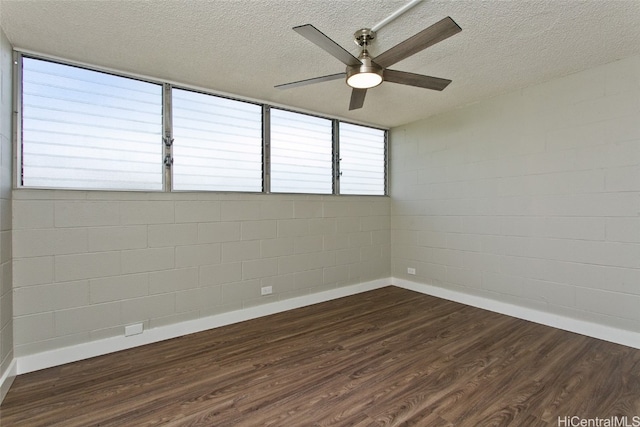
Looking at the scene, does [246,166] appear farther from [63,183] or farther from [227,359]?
[227,359]

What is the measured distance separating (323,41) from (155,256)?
2439 mm

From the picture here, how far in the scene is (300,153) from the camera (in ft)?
13.0

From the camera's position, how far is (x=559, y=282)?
10.1 feet

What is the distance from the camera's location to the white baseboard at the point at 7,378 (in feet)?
6.62

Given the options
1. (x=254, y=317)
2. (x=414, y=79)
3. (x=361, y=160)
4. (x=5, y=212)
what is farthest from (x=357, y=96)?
(x=5, y=212)

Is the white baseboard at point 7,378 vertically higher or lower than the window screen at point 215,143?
lower

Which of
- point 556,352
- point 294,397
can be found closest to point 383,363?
point 294,397

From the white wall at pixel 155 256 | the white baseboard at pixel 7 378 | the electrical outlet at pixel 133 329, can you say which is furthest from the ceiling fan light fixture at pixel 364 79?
the white baseboard at pixel 7 378

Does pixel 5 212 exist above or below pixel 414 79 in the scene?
below

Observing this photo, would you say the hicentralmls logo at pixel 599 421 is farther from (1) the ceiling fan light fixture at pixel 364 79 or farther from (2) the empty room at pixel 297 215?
(1) the ceiling fan light fixture at pixel 364 79

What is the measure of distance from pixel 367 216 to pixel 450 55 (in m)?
2.47

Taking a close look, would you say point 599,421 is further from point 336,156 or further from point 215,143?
point 215,143

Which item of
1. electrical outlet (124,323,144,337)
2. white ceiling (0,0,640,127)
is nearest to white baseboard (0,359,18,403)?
electrical outlet (124,323,144,337)

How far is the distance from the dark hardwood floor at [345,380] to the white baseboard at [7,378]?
0.04 meters
